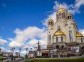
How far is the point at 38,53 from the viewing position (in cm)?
10969

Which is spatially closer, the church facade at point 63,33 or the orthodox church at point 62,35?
the orthodox church at point 62,35

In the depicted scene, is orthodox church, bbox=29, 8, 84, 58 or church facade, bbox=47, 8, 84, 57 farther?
church facade, bbox=47, 8, 84, 57

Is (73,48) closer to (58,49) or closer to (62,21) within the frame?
(58,49)

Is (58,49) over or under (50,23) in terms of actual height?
under

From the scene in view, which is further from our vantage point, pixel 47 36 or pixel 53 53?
pixel 47 36

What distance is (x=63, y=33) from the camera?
112438 mm

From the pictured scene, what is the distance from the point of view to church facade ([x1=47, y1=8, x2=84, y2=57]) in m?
110

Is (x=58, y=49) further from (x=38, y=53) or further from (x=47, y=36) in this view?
(x=47, y=36)

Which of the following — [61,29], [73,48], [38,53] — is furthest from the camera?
[61,29]

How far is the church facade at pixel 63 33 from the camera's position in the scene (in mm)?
109562

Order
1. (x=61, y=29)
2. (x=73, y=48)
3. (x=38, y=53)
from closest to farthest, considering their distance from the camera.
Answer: (x=73, y=48), (x=38, y=53), (x=61, y=29)

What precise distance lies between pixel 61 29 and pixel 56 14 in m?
8.79

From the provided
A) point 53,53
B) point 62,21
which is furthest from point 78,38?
point 53,53

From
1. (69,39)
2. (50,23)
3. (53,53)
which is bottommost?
(53,53)
